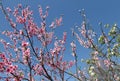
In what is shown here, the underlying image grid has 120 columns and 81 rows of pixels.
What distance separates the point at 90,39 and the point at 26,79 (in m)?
4.95

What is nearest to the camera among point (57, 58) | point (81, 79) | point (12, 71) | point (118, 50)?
point (12, 71)

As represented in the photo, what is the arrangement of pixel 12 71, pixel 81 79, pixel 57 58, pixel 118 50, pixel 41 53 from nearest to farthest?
1. pixel 12 71
2. pixel 41 53
3. pixel 81 79
4. pixel 57 58
5. pixel 118 50

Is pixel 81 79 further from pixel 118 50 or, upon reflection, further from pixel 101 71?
pixel 118 50

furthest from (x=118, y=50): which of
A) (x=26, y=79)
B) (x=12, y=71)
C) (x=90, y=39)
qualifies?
(x=12, y=71)

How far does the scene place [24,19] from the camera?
1155 cm

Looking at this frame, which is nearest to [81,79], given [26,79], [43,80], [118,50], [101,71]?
[43,80]

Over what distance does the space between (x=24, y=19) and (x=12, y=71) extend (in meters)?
4.83

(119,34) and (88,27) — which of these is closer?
(88,27)

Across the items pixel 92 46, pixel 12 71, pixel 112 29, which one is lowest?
pixel 12 71

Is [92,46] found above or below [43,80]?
above

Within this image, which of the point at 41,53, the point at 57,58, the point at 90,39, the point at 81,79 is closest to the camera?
the point at 41,53

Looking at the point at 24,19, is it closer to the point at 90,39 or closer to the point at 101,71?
the point at 90,39

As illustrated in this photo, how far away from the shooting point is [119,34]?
46.6ft

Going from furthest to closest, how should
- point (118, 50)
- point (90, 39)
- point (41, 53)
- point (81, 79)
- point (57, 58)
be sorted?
1. point (118, 50)
2. point (90, 39)
3. point (57, 58)
4. point (81, 79)
5. point (41, 53)
